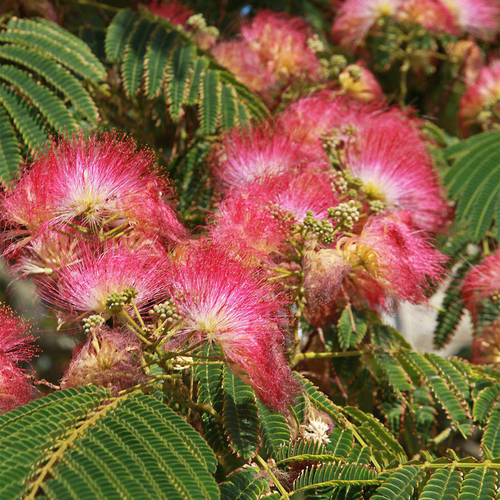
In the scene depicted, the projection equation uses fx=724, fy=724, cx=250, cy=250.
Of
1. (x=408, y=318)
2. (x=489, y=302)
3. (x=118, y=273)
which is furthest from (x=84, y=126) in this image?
(x=408, y=318)

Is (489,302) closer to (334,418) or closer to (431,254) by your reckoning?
(431,254)

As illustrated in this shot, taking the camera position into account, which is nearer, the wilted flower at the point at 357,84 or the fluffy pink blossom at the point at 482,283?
the fluffy pink blossom at the point at 482,283

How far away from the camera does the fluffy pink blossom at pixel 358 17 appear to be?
13.2 ft

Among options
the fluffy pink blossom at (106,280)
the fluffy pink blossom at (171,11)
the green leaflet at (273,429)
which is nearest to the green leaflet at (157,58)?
the fluffy pink blossom at (171,11)

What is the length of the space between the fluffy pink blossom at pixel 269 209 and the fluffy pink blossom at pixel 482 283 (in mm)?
888

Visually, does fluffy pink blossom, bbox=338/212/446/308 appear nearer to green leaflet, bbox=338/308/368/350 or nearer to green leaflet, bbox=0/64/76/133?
green leaflet, bbox=338/308/368/350

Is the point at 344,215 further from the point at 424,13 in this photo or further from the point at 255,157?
the point at 424,13

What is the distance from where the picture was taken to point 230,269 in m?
2.05

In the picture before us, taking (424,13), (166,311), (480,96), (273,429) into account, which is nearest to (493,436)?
(273,429)

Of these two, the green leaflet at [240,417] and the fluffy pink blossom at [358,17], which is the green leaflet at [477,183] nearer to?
the fluffy pink blossom at [358,17]

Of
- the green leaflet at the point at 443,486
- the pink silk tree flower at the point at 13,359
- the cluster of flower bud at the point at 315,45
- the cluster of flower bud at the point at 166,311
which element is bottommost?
the green leaflet at the point at 443,486

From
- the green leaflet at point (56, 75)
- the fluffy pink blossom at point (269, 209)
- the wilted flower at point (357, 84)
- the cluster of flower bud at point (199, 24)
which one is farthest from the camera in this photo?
the wilted flower at point (357, 84)

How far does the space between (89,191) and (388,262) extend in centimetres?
96

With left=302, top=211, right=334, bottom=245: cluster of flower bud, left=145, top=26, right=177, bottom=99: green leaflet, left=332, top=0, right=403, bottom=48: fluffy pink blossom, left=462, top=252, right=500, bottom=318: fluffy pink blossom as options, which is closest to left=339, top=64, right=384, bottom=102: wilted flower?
left=332, top=0, right=403, bottom=48: fluffy pink blossom
